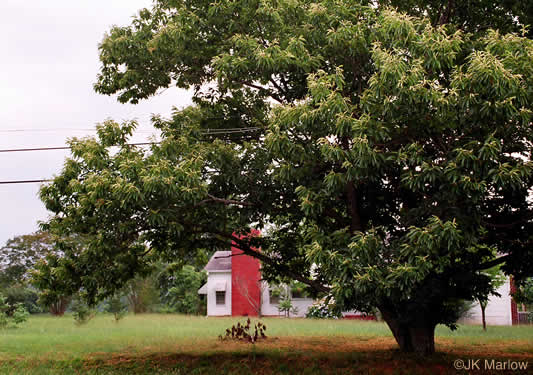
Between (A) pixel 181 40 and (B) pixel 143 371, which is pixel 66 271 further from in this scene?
(A) pixel 181 40

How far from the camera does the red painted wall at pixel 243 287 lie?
3625 centimetres

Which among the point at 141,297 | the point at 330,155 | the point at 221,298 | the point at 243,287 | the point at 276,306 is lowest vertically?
the point at 276,306

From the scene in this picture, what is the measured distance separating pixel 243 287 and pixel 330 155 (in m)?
27.8

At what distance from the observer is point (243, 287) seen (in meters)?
36.1

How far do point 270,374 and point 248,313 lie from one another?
2279cm

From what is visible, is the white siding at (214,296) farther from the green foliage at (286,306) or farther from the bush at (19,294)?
the bush at (19,294)

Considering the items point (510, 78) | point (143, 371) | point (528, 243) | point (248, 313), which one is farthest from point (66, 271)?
point (248, 313)

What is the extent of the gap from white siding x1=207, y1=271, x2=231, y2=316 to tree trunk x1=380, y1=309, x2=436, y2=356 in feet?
77.9

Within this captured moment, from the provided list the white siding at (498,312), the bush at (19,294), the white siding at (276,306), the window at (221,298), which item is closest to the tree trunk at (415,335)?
the white siding at (498,312)

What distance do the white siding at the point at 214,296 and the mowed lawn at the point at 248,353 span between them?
1326cm

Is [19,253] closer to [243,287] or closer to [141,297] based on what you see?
[141,297]

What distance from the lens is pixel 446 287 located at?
13438 millimetres

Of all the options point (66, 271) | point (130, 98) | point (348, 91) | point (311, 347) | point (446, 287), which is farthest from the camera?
point (311, 347)

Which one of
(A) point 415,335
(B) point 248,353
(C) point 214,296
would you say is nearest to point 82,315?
(C) point 214,296
